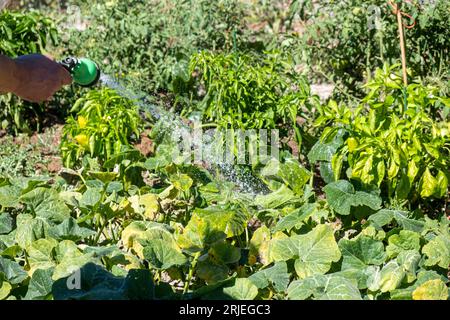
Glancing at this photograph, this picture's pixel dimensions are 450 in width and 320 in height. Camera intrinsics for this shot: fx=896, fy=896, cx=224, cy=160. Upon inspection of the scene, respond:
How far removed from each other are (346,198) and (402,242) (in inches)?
15.5

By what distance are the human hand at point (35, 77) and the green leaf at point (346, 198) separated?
1572 mm

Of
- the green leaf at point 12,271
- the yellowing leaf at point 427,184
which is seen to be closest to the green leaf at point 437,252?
the yellowing leaf at point 427,184

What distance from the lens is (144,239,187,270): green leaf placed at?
142 inches

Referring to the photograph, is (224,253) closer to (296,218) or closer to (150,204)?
(296,218)

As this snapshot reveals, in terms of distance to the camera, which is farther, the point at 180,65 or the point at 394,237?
the point at 180,65

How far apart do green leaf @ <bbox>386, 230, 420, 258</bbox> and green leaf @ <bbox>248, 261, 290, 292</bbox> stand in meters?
0.50

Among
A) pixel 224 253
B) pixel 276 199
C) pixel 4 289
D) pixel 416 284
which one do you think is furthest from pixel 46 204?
pixel 416 284

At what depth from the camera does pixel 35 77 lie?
2.99 meters

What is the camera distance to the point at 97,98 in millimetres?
4938

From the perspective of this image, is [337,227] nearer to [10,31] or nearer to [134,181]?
[134,181]

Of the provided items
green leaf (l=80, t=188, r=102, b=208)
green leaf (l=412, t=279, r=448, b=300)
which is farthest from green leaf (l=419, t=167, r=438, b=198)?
green leaf (l=80, t=188, r=102, b=208)
